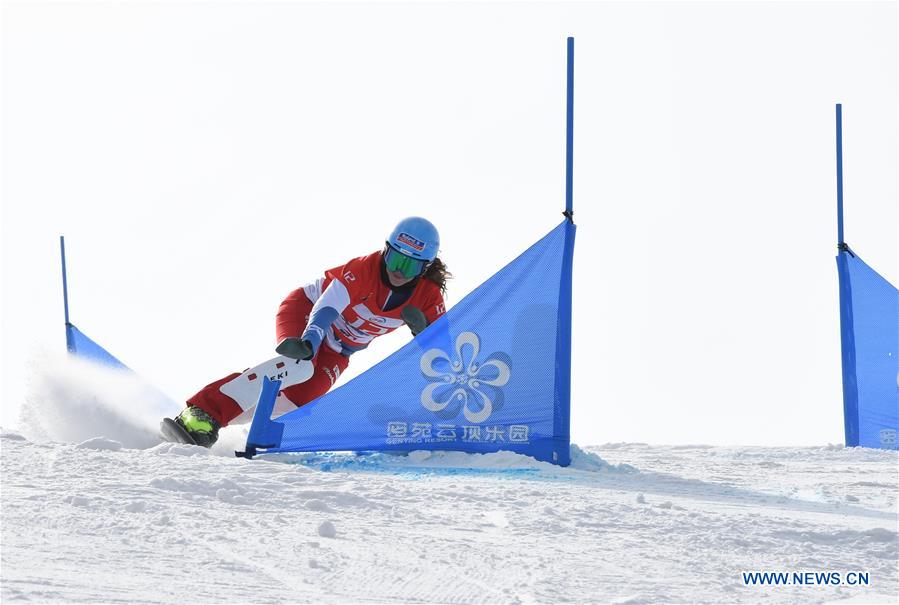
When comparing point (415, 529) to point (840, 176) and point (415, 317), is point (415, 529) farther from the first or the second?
point (840, 176)

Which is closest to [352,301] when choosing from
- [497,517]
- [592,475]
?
[592,475]

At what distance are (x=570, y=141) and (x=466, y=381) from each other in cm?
158

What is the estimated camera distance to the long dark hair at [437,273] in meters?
7.01

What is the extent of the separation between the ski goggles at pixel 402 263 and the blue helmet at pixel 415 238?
0.10 ft

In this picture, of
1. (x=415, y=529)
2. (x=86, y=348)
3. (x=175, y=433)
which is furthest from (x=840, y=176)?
(x=86, y=348)

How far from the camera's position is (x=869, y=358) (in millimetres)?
8531

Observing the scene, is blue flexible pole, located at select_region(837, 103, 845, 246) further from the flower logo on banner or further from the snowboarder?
the flower logo on banner

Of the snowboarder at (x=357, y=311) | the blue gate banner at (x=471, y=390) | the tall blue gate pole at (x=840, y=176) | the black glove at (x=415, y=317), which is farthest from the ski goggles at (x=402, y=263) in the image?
the tall blue gate pole at (x=840, y=176)

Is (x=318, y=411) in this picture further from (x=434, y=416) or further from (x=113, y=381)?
(x=113, y=381)

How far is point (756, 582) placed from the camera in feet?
12.1

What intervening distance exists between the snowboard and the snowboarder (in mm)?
26

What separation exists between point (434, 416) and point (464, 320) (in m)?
0.56

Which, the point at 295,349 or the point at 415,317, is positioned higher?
the point at 415,317

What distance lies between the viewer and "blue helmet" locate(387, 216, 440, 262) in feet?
22.0
